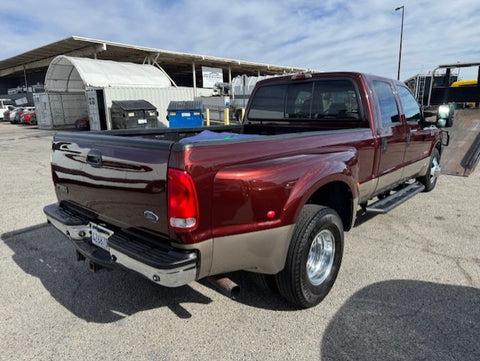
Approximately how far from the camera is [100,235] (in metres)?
2.57

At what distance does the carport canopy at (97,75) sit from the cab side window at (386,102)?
67.7 feet

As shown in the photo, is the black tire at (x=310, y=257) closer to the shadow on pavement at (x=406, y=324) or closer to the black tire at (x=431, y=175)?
the shadow on pavement at (x=406, y=324)

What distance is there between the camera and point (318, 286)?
2.88 metres

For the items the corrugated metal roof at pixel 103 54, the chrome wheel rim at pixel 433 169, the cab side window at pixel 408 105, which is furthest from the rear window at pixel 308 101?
the corrugated metal roof at pixel 103 54

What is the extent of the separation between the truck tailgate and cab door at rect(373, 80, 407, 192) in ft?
8.92

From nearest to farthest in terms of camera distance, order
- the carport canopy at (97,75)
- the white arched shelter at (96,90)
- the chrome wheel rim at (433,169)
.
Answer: the chrome wheel rim at (433,169) → the white arched shelter at (96,90) → the carport canopy at (97,75)

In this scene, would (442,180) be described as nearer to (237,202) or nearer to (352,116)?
(352,116)

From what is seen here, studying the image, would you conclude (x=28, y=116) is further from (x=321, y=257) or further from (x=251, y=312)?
(x=321, y=257)

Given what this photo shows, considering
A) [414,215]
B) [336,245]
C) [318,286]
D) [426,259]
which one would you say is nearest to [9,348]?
[318,286]

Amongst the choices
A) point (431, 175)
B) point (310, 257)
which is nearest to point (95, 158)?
point (310, 257)

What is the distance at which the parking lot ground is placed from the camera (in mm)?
2383

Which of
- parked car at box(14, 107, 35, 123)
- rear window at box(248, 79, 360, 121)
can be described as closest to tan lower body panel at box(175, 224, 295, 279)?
rear window at box(248, 79, 360, 121)

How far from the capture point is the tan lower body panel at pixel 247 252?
218 cm

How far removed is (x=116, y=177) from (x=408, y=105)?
164 inches
